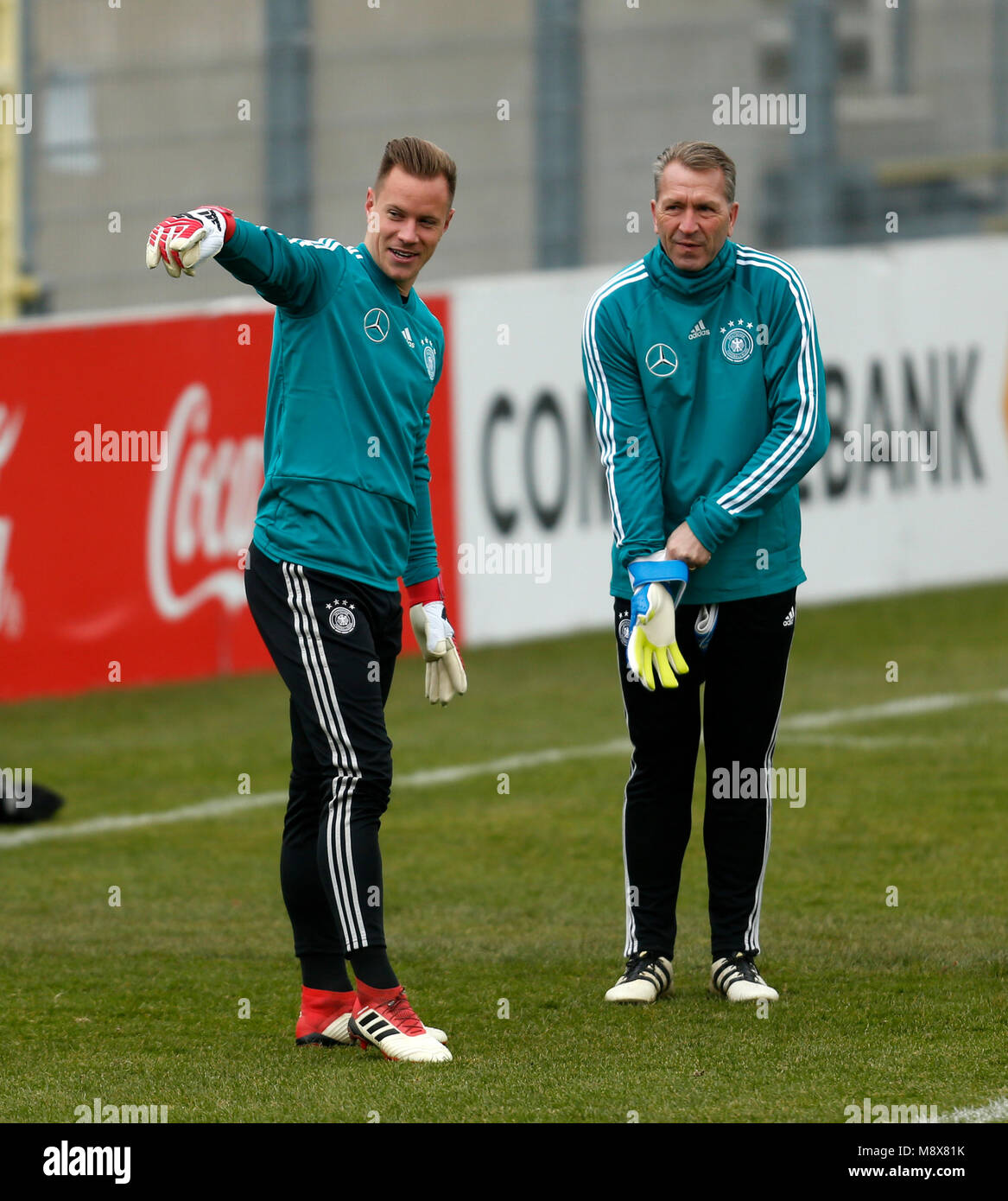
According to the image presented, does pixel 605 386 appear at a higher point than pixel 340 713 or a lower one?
higher

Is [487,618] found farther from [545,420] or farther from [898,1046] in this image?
[898,1046]

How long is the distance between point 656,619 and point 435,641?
0.47 m

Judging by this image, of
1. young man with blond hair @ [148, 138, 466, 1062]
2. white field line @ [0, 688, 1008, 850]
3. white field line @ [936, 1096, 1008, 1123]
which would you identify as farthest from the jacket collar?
white field line @ [0, 688, 1008, 850]

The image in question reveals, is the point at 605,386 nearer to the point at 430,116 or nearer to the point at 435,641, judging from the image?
the point at 435,641

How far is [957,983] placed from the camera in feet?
16.0

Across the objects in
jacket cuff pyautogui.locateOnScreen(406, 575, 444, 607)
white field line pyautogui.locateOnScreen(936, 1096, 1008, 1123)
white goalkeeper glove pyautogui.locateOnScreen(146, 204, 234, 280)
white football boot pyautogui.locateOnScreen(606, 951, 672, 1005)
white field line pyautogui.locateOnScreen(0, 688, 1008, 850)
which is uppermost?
white goalkeeper glove pyautogui.locateOnScreen(146, 204, 234, 280)

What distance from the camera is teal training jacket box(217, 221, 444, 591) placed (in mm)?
4266

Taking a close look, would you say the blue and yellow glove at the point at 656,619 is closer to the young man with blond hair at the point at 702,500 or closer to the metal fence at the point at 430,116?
the young man with blond hair at the point at 702,500

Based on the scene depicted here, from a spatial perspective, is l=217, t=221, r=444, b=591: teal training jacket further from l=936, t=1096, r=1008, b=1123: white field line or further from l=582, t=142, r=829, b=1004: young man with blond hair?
l=936, t=1096, r=1008, b=1123: white field line

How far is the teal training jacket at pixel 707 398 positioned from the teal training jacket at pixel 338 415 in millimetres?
530

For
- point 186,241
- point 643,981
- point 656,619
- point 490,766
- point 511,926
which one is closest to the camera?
point 186,241

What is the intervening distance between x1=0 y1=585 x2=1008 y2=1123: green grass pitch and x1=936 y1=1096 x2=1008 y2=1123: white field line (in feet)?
0.10

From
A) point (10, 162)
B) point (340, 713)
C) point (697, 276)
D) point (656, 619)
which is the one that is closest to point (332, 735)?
point (340, 713)

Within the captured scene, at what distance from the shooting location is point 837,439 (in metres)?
11.8
